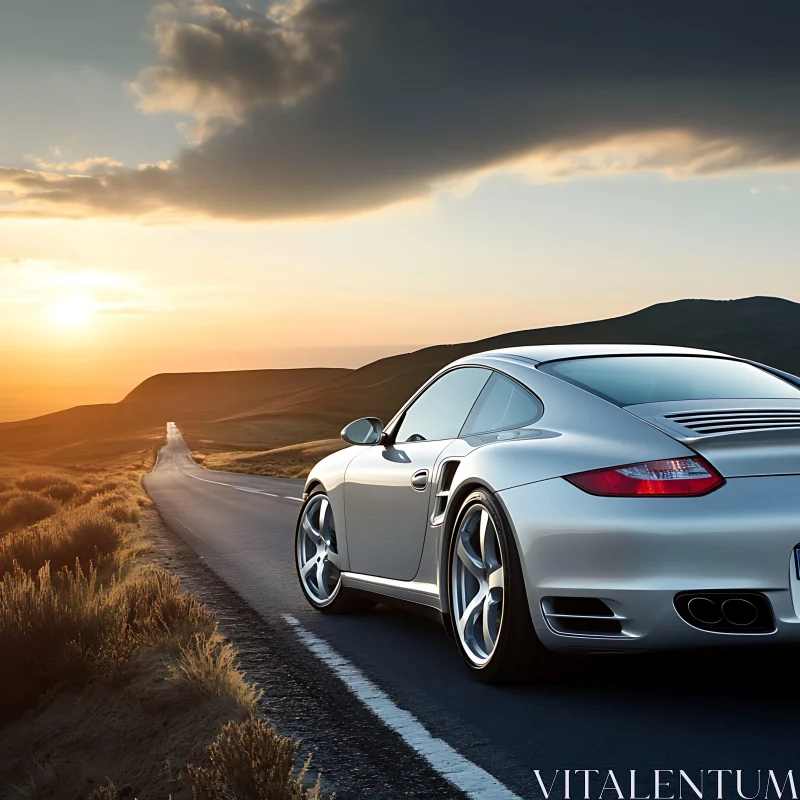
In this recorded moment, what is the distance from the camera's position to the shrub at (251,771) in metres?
3.37

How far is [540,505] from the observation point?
14.4ft

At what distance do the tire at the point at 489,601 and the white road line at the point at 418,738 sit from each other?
1.57 feet

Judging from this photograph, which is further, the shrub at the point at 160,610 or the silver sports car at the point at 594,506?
the shrub at the point at 160,610

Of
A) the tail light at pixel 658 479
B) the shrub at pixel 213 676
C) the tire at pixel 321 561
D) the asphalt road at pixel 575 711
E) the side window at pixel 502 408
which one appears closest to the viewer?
the asphalt road at pixel 575 711

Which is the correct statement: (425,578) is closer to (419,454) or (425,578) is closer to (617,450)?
(419,454)

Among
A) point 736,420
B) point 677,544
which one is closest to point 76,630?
point 677,544

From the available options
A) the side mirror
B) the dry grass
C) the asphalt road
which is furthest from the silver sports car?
the dry grass

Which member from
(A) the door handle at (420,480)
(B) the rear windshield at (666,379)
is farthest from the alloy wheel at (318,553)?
(B) the rear windshield at (666,379)

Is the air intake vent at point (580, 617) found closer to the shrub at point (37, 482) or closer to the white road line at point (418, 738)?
the white road line at point (418, 738)

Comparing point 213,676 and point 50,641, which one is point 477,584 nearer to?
point 213,676

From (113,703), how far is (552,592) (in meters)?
2.43

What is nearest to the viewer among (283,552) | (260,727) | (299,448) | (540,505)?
(260,727)

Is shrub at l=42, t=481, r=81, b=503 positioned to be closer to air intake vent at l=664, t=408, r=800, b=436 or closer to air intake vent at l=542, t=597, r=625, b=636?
air intake vent at l=542, t=597, r=625, b=636

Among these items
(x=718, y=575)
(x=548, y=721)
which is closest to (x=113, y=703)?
(x=548, y=721)
